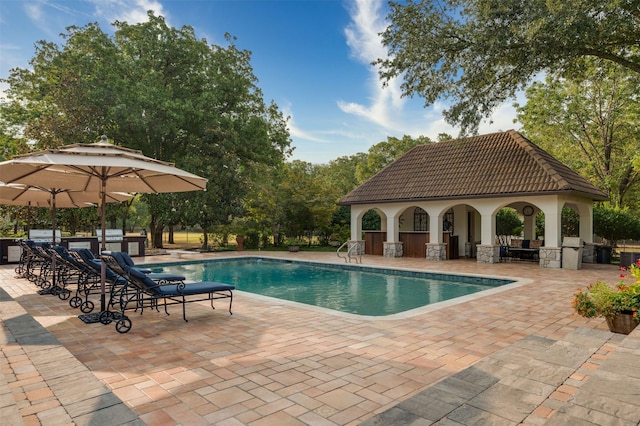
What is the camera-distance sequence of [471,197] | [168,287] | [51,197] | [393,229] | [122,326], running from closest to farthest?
[122,326] < [168,287] < [51,197] < [471,197] < [393,229]

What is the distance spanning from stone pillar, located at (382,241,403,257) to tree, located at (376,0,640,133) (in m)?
7.10

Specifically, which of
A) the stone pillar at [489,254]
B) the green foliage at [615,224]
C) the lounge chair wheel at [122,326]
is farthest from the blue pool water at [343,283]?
the green foliage at [615,224]

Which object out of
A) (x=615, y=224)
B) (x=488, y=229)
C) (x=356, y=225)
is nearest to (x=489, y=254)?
(x=488, y=229)

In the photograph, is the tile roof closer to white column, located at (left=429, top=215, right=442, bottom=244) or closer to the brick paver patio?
white column, located at (left=429, top=215, right=442, bottom=244)

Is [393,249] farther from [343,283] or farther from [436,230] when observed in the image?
[343,283]

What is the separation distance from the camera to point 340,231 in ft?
83.9

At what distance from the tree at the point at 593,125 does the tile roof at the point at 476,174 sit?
7899 millimetres

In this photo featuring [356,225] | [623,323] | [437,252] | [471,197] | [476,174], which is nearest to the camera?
[623,323]

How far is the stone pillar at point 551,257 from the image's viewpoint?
14.1m

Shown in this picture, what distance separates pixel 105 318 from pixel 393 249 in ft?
47.0

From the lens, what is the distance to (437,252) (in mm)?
17281

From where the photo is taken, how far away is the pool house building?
14617 mm

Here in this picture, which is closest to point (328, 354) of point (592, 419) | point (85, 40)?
point (592, 419)

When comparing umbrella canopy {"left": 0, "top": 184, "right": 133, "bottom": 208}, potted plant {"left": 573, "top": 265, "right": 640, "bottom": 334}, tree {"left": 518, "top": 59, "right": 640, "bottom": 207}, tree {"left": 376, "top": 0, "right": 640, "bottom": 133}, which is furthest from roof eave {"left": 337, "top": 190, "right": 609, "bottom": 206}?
umbrella canopy {"left": 0, "top": 184, "right": 133, "bottom": 208}
